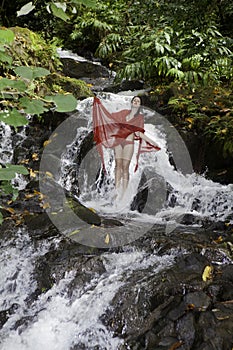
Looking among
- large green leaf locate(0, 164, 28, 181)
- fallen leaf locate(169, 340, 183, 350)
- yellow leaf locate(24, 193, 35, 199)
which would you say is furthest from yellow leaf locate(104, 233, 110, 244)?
large green leaf locate(0, 164, 28, 181)

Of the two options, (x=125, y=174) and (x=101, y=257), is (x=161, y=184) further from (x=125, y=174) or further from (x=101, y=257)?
(x=101, y=257)

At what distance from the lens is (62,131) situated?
7152 mm

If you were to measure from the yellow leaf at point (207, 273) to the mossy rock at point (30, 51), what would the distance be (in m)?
6.00

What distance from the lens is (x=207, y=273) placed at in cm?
356

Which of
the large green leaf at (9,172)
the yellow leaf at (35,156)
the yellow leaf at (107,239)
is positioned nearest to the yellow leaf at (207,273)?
the yellow leaf at (107,239)

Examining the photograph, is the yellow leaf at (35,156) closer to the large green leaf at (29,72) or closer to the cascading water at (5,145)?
the cascading water at (5,145)

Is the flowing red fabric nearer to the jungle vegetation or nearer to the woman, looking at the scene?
the woman

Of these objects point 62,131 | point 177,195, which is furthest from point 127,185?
point 62,131

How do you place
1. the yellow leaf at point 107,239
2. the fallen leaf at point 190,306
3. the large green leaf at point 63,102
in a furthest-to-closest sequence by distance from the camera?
the yellow leaf at point 107,239, the fallen leaf at point 190,306, the large green leaf at point 63,102

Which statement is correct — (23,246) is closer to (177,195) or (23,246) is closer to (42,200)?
(42,200)

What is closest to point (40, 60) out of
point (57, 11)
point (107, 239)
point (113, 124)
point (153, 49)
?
point (153, 49)

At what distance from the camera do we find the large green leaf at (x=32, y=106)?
1138mm

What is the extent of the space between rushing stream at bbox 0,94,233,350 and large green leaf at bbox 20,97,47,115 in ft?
8.29

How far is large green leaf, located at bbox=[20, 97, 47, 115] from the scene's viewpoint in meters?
1.14
